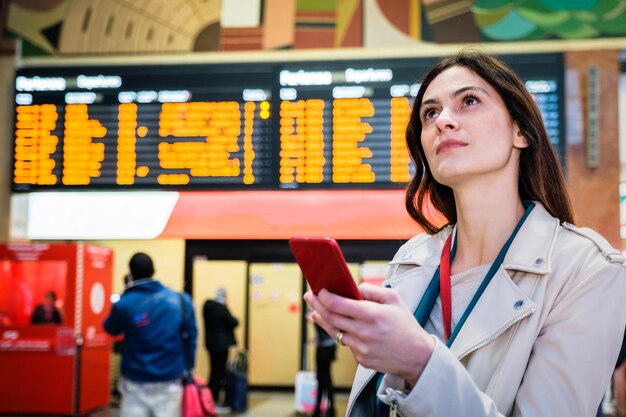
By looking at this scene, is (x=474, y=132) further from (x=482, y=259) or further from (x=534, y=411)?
(x=534, y=411)

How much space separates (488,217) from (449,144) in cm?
19

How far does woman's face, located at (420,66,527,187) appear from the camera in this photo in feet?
4.99

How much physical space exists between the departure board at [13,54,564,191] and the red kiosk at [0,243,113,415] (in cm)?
205

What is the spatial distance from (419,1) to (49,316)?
506cm

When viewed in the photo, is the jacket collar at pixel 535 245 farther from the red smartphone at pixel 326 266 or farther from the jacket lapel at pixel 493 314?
the red smartphone at pixel 326 266

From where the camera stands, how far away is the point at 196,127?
5.66m

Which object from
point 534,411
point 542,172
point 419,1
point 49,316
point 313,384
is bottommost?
point 313,384

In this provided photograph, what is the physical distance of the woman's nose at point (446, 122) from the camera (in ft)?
5.01

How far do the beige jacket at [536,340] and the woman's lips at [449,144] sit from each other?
0.23 meters

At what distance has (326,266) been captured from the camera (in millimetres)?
1121

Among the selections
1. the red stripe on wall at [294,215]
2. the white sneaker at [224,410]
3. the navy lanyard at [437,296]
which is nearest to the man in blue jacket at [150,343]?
the red stripe on wall at [294,215]

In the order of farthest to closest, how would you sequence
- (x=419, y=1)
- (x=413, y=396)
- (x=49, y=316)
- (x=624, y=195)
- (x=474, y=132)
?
(x=49, y=316) < (x=624, y=195) < (x=419, y=1) < (x=474, y=132) < (x=413, y=396)

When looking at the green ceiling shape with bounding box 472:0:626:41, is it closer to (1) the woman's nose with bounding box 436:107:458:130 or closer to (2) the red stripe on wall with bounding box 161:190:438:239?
(2) the red stripe on wall with bounding box 161:190:438:239

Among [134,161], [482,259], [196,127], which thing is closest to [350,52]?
[196,127]
